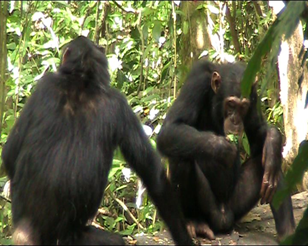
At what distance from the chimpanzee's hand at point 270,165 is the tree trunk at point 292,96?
1.35 m

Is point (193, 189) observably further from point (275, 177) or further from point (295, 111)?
point (295, 111)

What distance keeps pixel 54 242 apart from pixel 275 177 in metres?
2.04

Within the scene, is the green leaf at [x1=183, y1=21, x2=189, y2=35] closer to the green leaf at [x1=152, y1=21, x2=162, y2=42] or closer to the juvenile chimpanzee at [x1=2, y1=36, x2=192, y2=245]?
the green leaf at [x1=152, y1=21, x2=162, y2=42]

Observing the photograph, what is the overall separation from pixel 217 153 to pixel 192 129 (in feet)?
1.03

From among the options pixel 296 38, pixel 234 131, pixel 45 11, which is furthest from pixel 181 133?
pixel 45 11

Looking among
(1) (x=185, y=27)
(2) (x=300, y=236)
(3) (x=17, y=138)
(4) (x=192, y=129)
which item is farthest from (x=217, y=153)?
(1) (x=185, y=27)

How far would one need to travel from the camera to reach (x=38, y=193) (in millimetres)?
4668

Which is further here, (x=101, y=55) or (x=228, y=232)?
(x=228, y=232)

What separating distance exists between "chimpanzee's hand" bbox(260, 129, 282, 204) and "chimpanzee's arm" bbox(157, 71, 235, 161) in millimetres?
330

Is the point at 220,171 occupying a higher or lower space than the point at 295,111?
lower

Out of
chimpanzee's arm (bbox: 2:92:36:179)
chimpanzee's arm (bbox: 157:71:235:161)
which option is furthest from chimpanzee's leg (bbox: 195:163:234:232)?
chimpanzee's arm (bbox: 2:92:36:179)

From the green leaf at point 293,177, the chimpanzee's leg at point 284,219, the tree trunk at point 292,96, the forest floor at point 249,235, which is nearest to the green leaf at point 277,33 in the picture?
the green leaf at point 293,177

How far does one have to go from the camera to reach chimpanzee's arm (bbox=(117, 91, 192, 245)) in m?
5.24

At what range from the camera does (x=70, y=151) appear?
15.6ft
